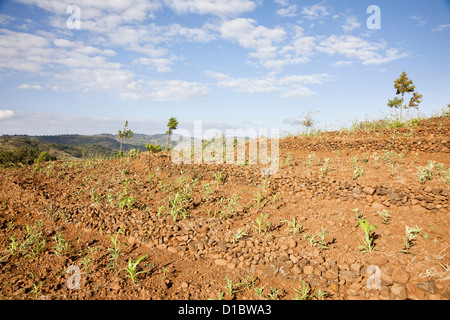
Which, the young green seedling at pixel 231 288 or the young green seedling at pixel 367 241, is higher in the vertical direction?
the young green seedling at pixel 367 241

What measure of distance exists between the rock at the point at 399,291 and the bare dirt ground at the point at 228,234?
13 millimetres

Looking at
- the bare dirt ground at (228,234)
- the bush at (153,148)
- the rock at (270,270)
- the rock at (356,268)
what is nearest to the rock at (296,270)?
the bare dirt ground at (228,234)

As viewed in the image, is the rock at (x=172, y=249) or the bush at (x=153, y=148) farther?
the bush at (x=153, y=148)

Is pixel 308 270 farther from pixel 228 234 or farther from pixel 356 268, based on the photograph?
pixel 228 234

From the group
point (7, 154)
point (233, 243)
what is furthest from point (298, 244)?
point (7, 154)

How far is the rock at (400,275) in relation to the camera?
252 centimetres

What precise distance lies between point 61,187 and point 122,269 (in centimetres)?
374

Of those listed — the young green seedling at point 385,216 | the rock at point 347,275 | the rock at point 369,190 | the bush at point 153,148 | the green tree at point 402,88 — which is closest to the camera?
the rock at point 347,275

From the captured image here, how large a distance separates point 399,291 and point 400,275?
0.84 feet

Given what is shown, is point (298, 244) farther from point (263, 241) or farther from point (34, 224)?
point (34, 224)

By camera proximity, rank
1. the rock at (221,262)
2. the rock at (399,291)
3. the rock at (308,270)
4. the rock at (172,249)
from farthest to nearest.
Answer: the rock at (172,249) < the rock at (221,262) < the rock at (308,270) < the rock at (399,291)

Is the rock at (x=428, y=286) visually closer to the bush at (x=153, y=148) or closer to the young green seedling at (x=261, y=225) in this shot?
the young green seedling at (x=261, y=225)

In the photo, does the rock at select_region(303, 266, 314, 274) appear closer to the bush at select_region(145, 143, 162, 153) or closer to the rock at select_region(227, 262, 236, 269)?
the rock at select_region(227, 262, 236, 269)
